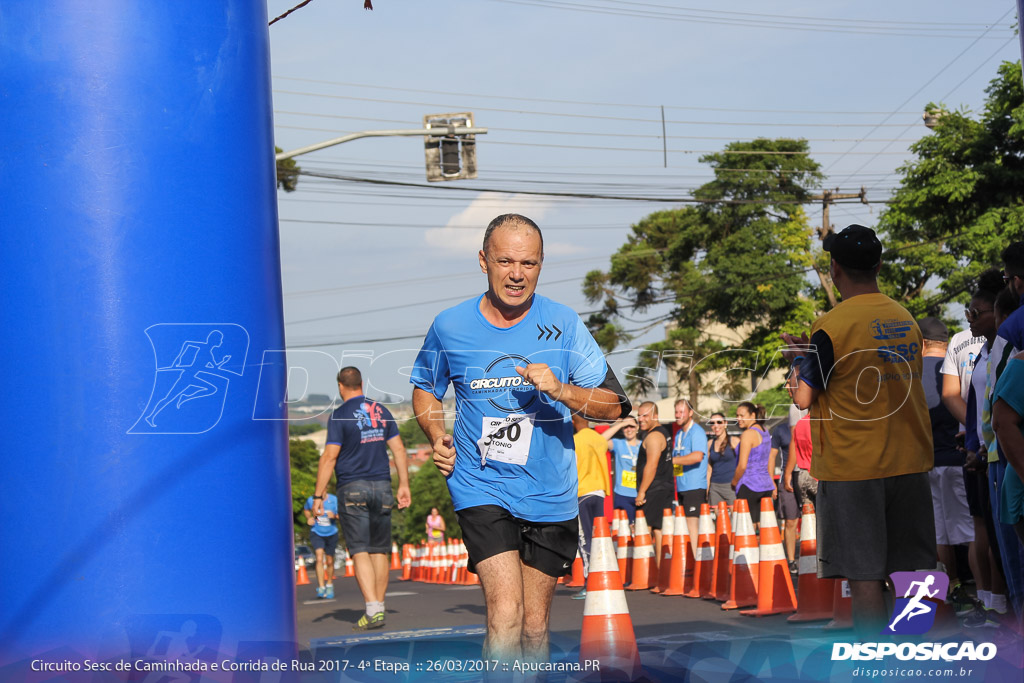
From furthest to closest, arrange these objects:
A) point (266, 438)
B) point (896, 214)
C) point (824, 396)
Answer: point (896, 214)
point (824, 396)
point (266, 438)

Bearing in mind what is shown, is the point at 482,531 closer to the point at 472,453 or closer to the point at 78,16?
the point at 472,453

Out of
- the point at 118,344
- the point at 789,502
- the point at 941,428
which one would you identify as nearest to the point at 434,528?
the point at 789,502

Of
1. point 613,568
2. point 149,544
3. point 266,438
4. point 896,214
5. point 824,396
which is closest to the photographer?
point 149,544

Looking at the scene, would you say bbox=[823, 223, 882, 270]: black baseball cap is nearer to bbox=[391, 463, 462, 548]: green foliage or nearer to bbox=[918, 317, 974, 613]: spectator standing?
bbox=[918, 317, 974, 613]: spectator standing

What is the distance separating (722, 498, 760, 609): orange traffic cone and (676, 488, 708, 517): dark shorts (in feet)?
9.18

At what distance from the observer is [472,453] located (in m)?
4.80

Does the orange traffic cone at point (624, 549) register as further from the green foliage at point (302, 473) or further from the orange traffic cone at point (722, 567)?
the green foliage at point (302, 473)

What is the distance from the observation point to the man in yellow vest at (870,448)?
5.14 m

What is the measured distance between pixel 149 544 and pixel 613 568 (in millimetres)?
2530

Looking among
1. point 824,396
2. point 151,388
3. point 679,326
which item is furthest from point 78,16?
point 679,326

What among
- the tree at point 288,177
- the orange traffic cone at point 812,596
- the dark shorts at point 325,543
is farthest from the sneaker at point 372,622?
the tree at point 288,177

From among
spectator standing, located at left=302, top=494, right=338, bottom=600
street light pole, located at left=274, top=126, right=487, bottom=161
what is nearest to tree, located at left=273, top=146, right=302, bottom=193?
street light pole, located at left=274, top=126, right=487, bottom=161

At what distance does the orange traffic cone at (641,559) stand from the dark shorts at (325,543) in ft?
16.2

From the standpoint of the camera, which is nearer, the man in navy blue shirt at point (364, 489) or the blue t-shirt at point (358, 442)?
the man in navy blue shirt at point (364, 489)
